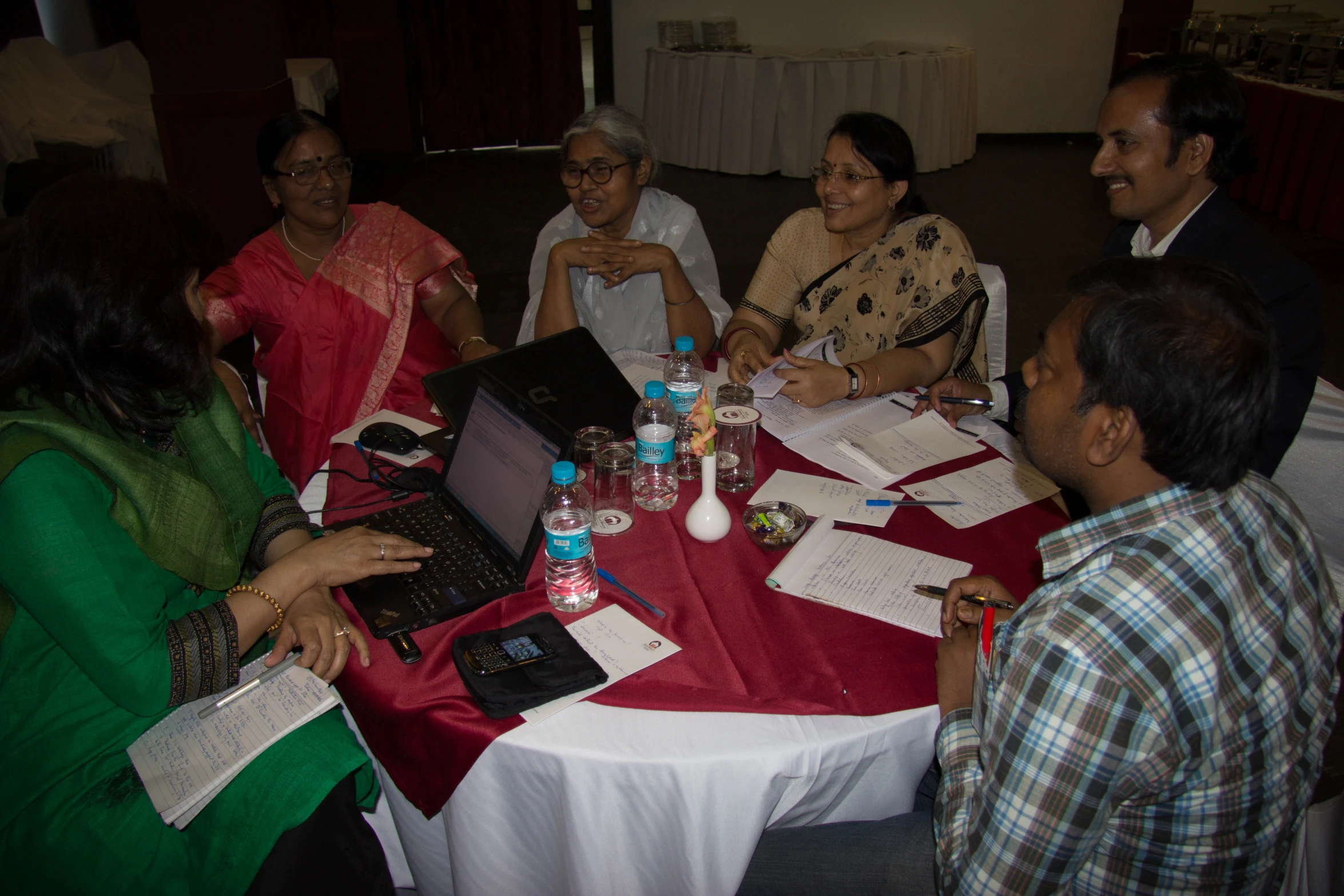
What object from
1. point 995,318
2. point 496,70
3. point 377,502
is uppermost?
point 496,70

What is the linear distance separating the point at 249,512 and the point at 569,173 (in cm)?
155

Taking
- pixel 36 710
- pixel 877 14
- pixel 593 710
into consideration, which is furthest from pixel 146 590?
pixel 877 14

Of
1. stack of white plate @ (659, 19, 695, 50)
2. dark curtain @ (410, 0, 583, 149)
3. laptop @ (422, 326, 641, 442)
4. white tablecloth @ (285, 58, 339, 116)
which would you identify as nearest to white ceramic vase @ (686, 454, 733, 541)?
laptop @ (422, 326, 641, 442)

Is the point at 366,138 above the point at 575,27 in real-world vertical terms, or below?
below

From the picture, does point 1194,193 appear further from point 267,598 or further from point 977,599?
point 267,598

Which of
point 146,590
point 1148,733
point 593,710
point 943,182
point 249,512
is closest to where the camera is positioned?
point 1148,733

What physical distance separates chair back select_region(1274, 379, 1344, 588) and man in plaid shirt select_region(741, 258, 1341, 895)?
124 cm

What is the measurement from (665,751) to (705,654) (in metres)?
0.20

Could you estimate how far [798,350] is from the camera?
8.05ft

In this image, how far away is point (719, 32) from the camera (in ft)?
28.8

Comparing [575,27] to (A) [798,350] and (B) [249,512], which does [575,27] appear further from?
(B) [249,512]

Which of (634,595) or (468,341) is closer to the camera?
(634,595)

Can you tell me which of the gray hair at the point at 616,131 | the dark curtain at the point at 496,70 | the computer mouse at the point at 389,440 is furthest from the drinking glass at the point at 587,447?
the dark curtain at the point at 496,70

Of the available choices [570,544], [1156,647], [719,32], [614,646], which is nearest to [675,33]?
[719,32]
